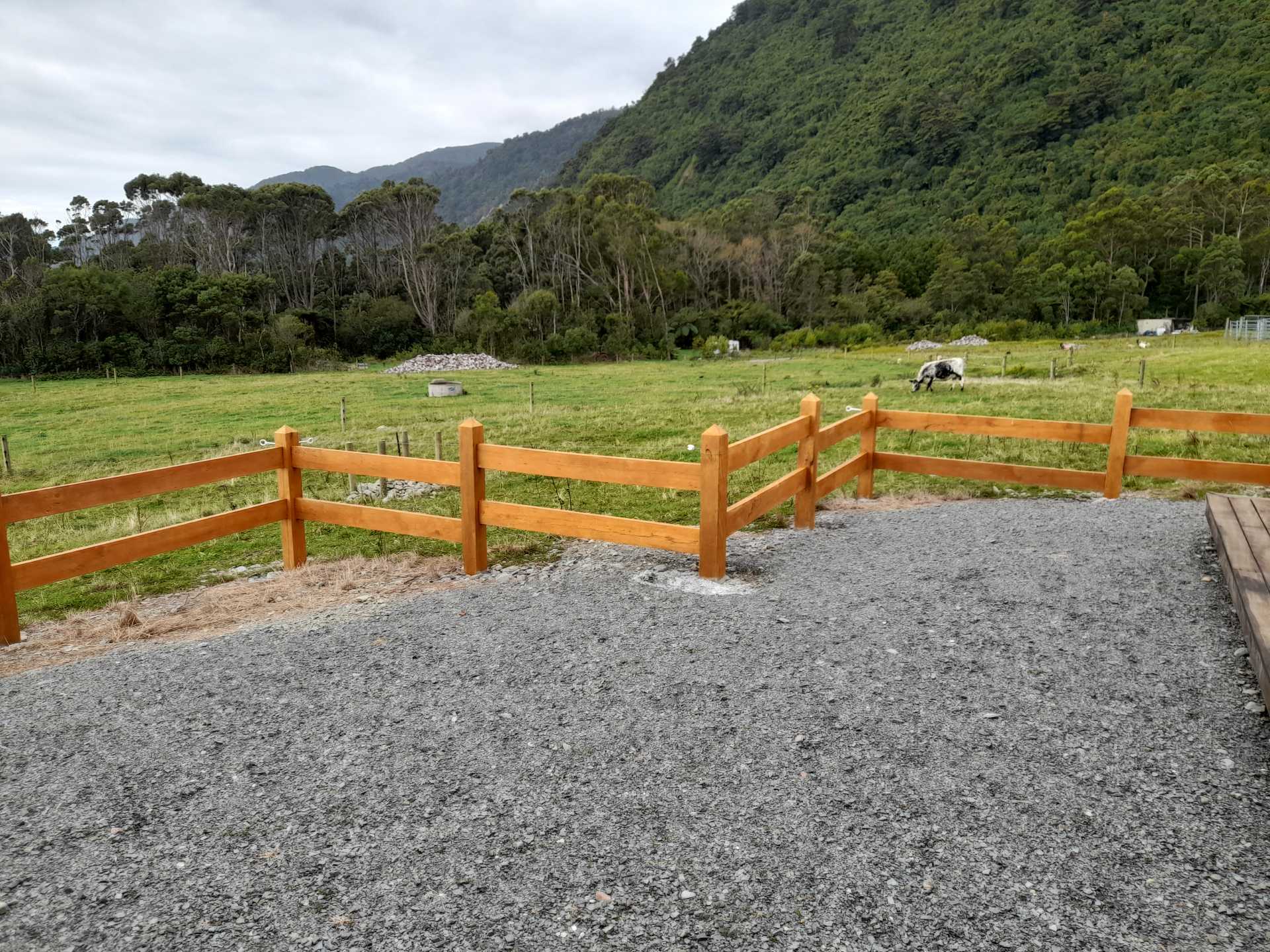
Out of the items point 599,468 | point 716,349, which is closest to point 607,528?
point 599,468

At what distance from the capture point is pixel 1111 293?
236 ft

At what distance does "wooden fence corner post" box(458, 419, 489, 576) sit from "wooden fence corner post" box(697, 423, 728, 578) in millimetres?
1886

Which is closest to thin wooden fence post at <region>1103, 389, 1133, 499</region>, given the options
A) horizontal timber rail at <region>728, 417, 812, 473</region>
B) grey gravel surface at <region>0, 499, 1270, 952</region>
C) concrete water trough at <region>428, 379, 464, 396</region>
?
grey gravel surface at <region>0, 499, 1270, 952</region>

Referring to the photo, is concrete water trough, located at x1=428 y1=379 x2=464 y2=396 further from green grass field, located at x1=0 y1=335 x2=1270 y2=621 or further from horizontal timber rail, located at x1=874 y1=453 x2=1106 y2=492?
horizontal timber rail, located at x1=874 y1=453 x2=1106 y2=492

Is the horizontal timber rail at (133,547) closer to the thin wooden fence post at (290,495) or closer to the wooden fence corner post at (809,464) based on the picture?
the thin wooden fence post at (290,495)

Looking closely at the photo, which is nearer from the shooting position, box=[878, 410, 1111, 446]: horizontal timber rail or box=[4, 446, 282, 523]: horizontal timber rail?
box=[4, 446, 282, 523]: horizontal timber rail

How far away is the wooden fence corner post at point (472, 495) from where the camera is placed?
21.3ft

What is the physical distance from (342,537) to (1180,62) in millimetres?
141184

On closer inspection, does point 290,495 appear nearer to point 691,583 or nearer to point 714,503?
point 691,583

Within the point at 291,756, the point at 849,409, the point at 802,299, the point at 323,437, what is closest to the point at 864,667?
the point at 291,756

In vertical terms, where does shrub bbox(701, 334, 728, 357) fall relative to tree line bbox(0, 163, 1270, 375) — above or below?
below

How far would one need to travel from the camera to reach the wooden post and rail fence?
5.66 metres

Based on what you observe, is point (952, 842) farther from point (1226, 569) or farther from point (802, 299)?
point (802, 299)

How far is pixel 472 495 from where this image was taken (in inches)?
261
